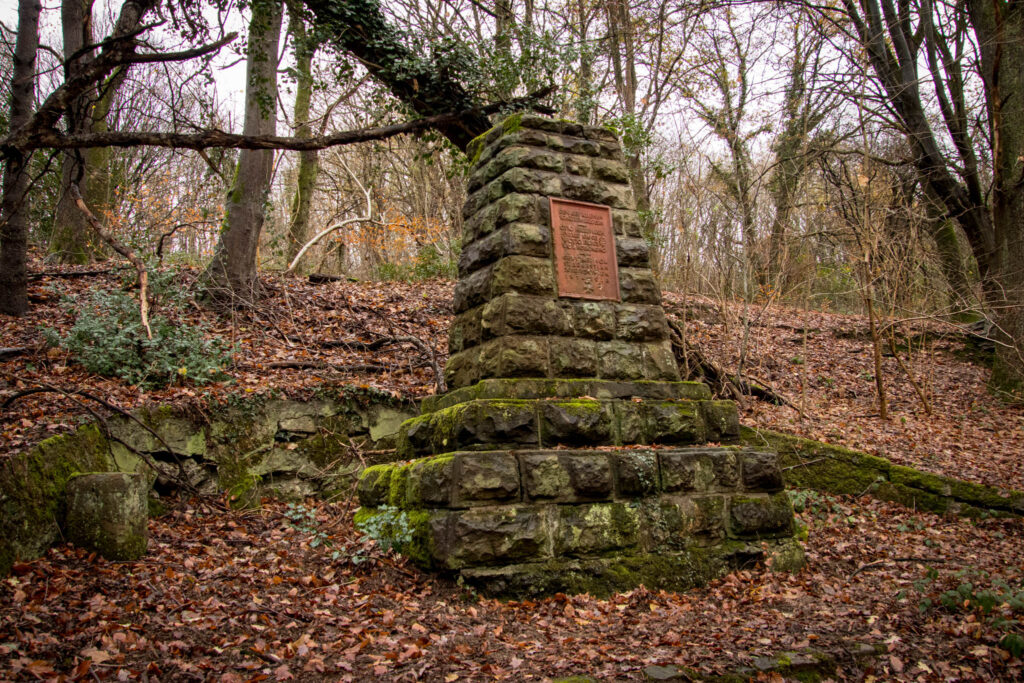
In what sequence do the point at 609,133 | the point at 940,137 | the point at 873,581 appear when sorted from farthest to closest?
the point at 940,137
the point at 609,133
the point at 873,581

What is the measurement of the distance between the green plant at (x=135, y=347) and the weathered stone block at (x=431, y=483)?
3.20 metres

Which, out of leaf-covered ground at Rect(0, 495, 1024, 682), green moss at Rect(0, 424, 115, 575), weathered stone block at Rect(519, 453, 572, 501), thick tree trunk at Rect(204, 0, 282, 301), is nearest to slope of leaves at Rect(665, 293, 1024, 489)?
leaf-covered ground at Rect(0, 495, 1024, 682)

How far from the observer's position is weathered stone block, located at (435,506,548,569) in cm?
413

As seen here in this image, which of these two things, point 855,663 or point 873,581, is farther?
point 873,581

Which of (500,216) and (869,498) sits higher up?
(500,216)

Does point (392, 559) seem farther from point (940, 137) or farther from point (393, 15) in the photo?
point (940, 137)

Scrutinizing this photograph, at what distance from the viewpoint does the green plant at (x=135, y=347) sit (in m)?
6.54

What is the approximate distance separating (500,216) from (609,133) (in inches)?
57.3

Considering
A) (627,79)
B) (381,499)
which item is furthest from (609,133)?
(627,79)

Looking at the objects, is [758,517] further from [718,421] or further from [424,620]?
[424,620]

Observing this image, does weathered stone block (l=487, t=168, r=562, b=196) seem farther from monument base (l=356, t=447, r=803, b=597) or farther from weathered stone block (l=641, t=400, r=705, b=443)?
monument base (l=356, t=447, r=803, b=597)

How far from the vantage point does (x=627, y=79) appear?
13.2m

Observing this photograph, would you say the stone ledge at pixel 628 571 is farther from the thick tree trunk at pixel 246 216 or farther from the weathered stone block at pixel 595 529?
the thick tree trunk at pixel 246 216

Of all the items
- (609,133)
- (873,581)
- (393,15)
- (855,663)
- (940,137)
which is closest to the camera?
(855,663)
